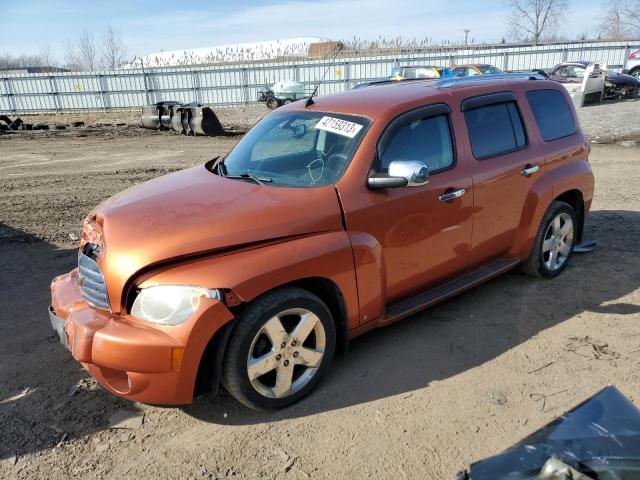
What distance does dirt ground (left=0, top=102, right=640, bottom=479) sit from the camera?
9.21ft

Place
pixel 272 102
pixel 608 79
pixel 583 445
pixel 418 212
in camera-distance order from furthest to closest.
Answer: pixel 272 102
pixel 608 79
pixel 418 212
pixel 583 445

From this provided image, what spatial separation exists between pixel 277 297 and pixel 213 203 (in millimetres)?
752

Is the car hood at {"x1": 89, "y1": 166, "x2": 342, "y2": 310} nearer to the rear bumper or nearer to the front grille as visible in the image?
the front grille

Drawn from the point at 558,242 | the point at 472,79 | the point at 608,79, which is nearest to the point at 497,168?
the point at 472,79

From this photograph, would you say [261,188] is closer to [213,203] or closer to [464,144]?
[213,203]

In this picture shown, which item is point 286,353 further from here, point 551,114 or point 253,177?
point 551,114

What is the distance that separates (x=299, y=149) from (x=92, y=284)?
5.64ft

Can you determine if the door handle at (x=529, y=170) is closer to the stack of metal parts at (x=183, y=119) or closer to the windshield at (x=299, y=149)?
the windshield at (x=299, y=149)

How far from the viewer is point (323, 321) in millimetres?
3219

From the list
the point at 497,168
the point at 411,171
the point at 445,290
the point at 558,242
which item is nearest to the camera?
the point at 411,171

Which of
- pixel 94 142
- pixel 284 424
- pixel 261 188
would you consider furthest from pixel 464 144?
pixel 94 142

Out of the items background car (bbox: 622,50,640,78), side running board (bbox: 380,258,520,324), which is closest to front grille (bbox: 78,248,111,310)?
side running board (bbox: 380,258,520,324)

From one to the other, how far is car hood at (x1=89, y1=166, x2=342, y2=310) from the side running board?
86cm

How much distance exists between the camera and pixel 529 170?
442 cm
